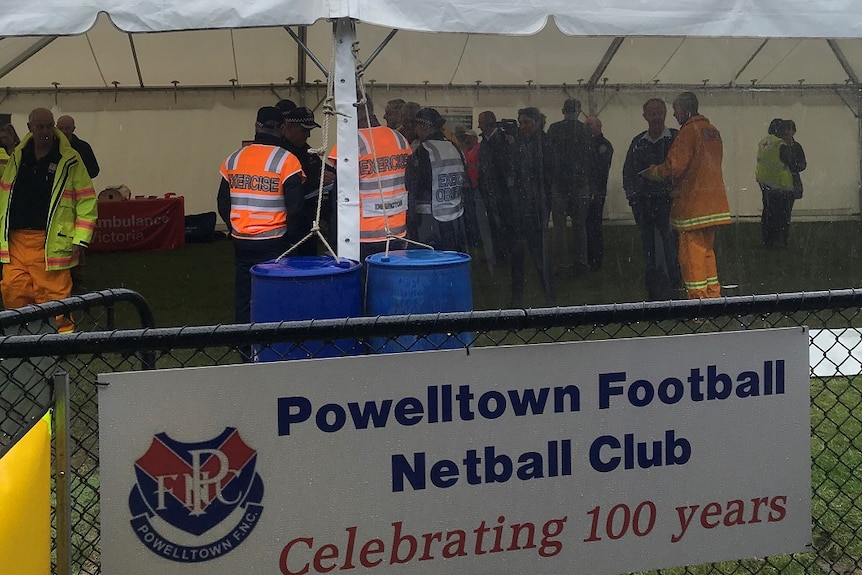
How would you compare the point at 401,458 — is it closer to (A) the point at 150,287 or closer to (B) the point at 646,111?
(B) the point at 646,111

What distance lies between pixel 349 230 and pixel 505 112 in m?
2.46

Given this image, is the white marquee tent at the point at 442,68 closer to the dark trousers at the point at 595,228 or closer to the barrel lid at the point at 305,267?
the dark trousers at the point at 595,228

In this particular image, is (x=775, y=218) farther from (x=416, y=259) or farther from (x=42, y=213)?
(x=42, y=213)

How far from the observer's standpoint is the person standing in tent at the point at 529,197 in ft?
22.6

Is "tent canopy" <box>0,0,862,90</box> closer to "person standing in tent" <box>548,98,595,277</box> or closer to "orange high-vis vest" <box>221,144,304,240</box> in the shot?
"person standing in tent" <box>548,98,595,277</box>

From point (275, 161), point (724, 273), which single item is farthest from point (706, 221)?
point (275, 161)

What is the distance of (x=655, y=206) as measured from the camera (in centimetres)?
708

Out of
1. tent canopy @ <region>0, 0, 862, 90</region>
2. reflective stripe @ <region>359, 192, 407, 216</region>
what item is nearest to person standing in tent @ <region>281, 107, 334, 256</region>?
reflective stripe @ <region>359, 192, 407, 216</region>

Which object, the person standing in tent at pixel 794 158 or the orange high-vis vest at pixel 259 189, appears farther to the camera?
the person standing in tent at pixel 794 158

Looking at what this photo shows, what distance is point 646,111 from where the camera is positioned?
7.16 meters

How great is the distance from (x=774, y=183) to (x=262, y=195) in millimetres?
4490

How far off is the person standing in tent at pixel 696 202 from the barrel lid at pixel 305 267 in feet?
10.7

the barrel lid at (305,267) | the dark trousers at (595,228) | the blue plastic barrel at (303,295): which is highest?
the dark trousers at (595,228)

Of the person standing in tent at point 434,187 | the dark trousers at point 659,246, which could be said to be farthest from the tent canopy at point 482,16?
the dark trousers at point 659,246
